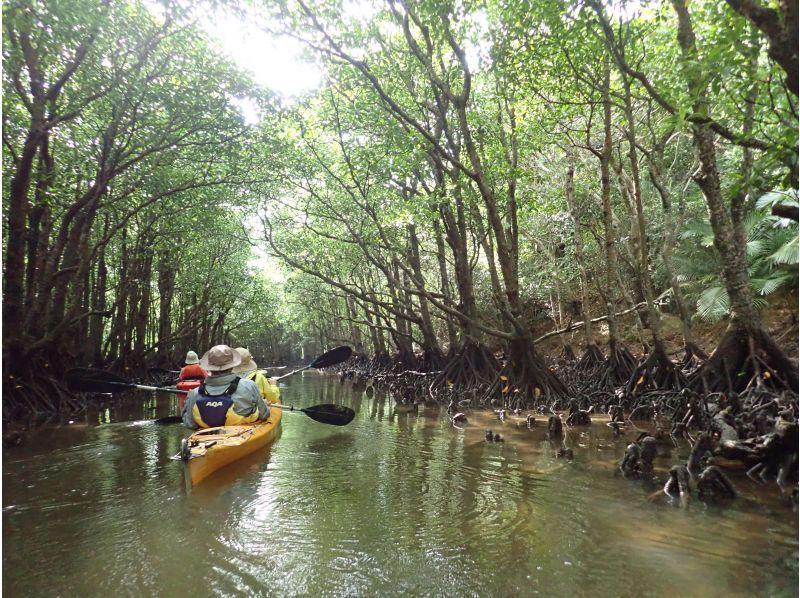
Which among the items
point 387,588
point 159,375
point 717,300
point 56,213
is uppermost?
point 56,213

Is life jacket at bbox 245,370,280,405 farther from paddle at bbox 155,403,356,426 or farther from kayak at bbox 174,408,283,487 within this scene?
kayak at bbox 174,408,283,487

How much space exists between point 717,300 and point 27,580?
13893 millimetres

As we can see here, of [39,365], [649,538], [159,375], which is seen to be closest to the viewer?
[649,538]

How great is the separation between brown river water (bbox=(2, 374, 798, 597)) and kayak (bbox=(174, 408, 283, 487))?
0.53ft

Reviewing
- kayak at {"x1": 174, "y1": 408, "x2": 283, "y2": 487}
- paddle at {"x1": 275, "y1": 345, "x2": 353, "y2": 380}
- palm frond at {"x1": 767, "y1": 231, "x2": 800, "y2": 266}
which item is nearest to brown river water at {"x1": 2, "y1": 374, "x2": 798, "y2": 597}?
kayak at {"x1": 174, "y1": 408, "x2": 283, "y2": 487}

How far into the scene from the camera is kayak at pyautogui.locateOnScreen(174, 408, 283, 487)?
4.93 meters

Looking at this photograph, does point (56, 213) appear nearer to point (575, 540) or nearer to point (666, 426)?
point (575, 540)

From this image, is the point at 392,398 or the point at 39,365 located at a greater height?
the point at 39,365

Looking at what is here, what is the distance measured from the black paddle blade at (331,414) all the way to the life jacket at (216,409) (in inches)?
67.7

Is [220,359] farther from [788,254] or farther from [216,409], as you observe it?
[788,254]

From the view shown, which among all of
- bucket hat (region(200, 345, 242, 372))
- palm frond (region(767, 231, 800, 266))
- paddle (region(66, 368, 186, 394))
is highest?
palm frond (region(767, 231, 800, 266))

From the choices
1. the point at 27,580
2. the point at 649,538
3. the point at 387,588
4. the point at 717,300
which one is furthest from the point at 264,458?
the point at 717,300

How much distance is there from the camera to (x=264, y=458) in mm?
6281

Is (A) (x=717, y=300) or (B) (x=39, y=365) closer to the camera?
(B) (x=39, y=365)
